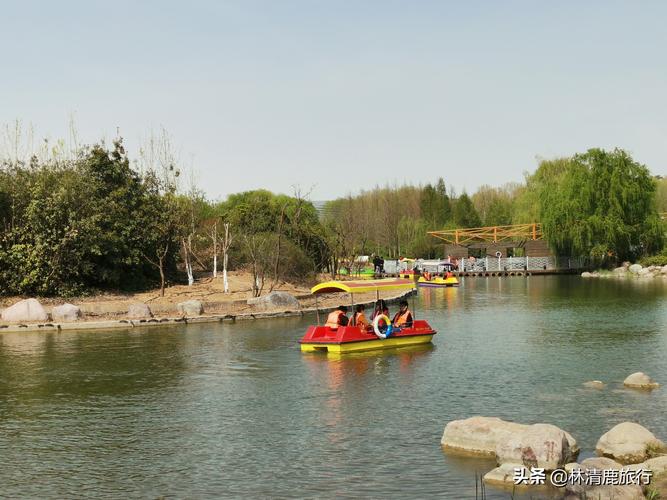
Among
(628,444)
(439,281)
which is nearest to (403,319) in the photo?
(628,444)

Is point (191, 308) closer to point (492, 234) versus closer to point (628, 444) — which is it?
point (628, 444)

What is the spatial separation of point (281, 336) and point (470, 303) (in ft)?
64.1

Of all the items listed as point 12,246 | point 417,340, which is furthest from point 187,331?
point 12,246

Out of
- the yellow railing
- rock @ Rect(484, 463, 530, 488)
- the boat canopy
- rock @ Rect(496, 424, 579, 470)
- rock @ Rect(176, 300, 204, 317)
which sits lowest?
rock @ Rect(484, 463, 530, 488)

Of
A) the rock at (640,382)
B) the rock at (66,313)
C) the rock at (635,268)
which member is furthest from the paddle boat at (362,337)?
the rock at (635,268)

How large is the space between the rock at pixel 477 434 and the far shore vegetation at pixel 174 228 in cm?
2929

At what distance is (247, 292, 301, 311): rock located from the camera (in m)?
39.3

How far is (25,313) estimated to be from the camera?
3509cm

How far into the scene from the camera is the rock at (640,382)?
19062 millimetres

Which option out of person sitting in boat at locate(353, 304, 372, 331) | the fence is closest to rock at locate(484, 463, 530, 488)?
person sitting in boat at locate(353, 304, 372, 331)

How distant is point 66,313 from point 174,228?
14.0m

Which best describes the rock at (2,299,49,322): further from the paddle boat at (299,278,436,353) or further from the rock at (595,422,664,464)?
the rock at (595,422,664,464)

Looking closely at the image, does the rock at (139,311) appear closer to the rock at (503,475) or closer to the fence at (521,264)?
the rock at (503,475)

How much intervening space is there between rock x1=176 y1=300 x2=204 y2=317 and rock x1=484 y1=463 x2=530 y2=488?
26.3 meters
